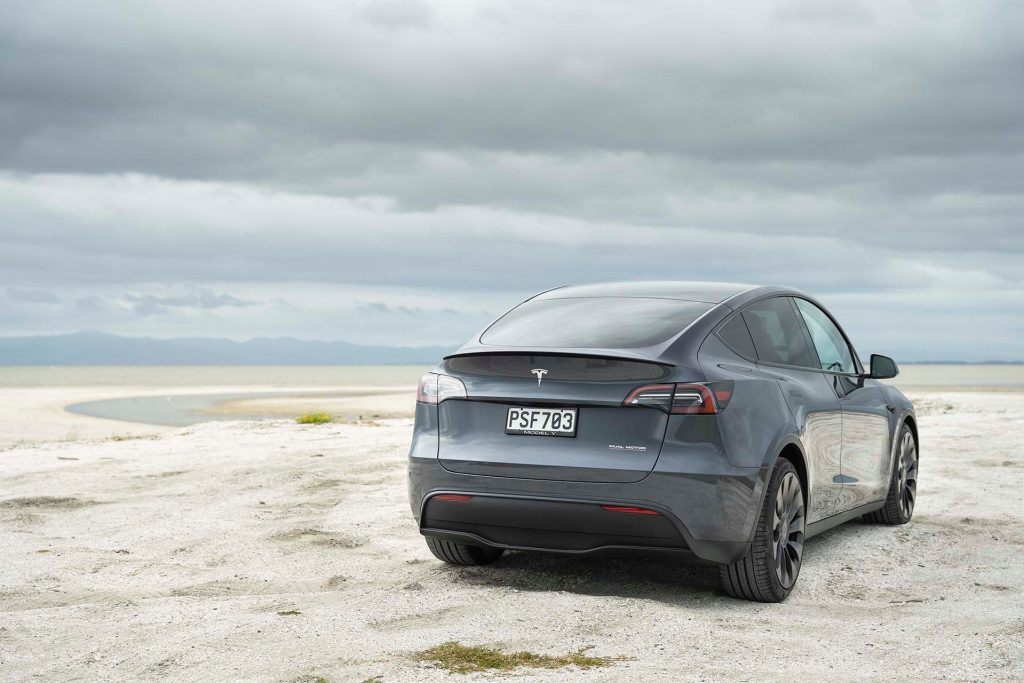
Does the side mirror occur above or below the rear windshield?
below

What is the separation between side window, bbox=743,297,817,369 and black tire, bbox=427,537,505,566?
1.94 metres

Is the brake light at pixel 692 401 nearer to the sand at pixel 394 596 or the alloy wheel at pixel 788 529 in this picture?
the alloy wheel at pixel 788 529

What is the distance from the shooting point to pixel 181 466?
1138cm

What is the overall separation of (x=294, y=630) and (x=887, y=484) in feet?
15.3

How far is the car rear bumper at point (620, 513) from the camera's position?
5348 millimetres

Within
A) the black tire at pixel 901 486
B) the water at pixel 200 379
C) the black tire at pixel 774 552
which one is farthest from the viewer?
the water at pixel 200 379

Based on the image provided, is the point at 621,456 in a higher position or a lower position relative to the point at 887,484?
higher

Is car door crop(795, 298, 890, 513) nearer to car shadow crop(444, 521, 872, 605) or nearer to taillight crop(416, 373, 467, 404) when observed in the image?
car shadow crop(444, 521, 872, 605)

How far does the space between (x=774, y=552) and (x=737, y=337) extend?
3.77 ft

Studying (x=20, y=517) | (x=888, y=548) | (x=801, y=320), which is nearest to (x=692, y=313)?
(x=801, y=320)

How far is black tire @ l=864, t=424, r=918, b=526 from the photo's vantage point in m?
8.13

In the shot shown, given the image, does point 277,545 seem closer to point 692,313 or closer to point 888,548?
point 692,313

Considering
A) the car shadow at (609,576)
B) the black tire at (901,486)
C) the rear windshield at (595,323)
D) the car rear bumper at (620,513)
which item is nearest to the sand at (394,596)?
the car shadow at (609,576)

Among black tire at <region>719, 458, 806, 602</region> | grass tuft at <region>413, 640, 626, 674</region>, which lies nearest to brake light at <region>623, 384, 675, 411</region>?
black tire at <region>719, 458, 806, 602</region>
